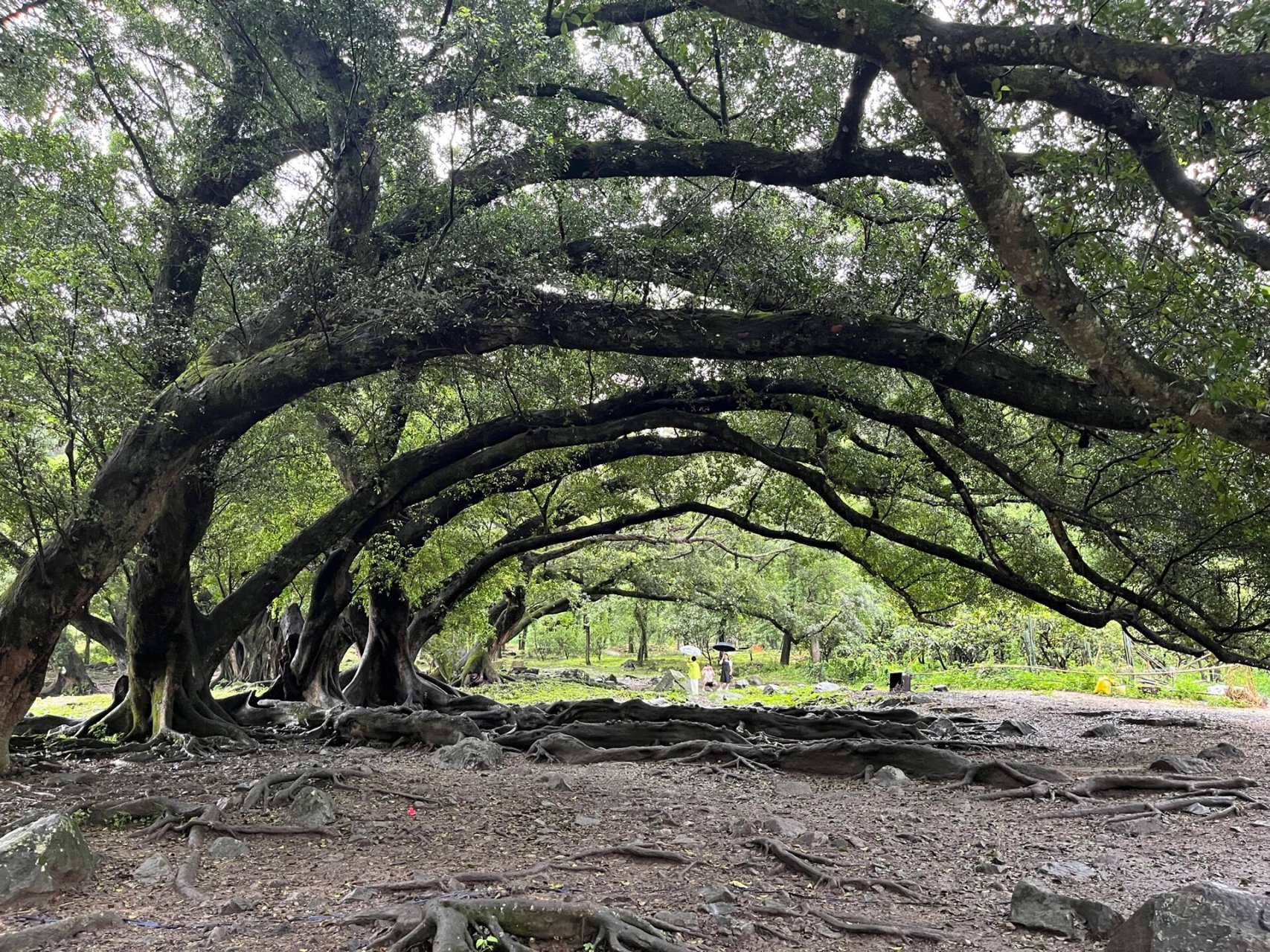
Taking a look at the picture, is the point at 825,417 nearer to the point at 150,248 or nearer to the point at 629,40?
the point at 629,40

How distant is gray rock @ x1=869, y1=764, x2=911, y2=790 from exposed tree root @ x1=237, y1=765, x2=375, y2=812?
482 cm

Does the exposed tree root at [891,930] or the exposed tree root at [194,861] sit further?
the exposed tree root at [194,861]

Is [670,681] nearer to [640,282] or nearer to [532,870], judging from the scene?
[640,282]

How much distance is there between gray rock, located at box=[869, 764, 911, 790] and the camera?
23.9 feet

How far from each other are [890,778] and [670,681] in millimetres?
16461

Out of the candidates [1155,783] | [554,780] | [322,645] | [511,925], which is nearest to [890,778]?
[1155,783]

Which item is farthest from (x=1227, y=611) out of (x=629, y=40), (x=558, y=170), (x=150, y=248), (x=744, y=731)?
(x=150, y=248)

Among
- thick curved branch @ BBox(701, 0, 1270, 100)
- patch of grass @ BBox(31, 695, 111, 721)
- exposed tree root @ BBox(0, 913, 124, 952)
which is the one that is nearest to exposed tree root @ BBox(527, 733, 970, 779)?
exposed tree root @ BBox(0, 913, 124, 952)

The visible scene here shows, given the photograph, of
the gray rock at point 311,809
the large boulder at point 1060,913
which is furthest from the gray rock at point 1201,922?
the gray rock at point 311,809

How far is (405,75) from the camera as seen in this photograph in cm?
584

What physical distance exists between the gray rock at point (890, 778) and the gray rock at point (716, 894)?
362 cm

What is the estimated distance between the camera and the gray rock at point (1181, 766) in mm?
6941

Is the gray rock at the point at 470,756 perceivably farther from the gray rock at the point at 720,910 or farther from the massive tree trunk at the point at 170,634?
the gray rock at the point at 720,910

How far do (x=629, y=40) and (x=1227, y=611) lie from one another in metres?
8.54
